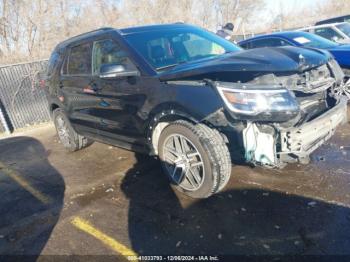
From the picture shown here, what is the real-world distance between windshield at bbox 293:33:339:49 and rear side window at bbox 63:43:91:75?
205 inches

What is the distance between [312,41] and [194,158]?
5573mm

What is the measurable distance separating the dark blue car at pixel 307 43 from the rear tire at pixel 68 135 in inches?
203

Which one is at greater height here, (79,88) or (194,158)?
(79,88)

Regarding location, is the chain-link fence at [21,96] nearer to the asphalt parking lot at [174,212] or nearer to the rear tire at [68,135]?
the rear tire at [68,135]

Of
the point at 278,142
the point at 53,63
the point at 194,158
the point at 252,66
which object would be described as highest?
the point at 53,63

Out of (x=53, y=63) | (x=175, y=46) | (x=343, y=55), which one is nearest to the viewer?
(x=175, y=46)

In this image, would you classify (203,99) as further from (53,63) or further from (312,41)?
(312,41)

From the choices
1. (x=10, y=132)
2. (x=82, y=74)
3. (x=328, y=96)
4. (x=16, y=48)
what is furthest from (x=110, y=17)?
(x=328, y=96)

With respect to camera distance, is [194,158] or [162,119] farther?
[162,119]

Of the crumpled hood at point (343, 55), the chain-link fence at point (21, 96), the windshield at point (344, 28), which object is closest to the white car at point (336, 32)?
the windshield at point (344, 28)

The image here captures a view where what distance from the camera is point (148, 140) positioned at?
400cm

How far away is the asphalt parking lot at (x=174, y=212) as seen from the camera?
9.56 ft

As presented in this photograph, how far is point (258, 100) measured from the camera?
9.80 ft

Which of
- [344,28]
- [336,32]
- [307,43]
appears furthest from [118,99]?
[344,28]
